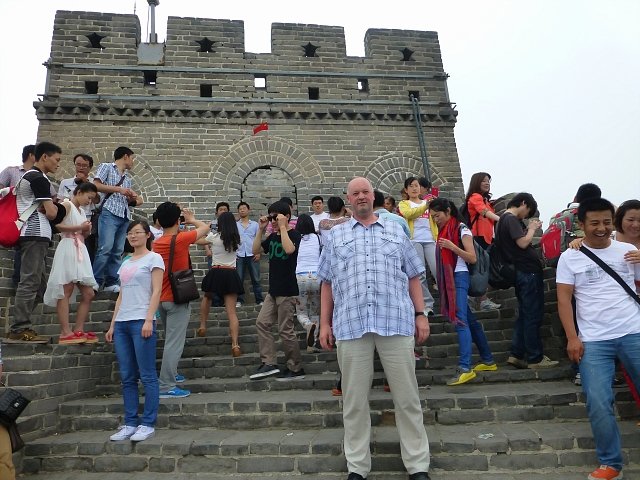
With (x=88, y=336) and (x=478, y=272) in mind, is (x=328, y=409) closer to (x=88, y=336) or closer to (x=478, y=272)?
(x=478, y=272)

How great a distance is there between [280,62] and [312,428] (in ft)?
34.6

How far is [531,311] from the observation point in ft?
15.1

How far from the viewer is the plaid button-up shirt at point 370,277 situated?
3.02m

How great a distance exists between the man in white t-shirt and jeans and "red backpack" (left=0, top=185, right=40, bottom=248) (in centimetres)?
487

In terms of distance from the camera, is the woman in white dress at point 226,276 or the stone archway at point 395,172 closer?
the woman in white dress at point 226,276

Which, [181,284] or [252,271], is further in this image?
[252,271]

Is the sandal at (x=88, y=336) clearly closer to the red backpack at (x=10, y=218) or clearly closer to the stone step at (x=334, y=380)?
the stone step at (x=334, y=380)

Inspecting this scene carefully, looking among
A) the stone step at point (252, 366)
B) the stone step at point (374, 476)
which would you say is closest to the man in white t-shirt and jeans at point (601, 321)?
the stone step at point (374, 476)

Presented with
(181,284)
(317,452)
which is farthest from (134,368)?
(317,452)

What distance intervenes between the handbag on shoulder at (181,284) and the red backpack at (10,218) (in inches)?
58.1

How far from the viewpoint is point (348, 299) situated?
122 inches

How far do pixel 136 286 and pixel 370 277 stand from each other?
6.74 ft

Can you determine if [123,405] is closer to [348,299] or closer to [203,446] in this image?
[203,446]

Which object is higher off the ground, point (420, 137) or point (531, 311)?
point (420, 137)
